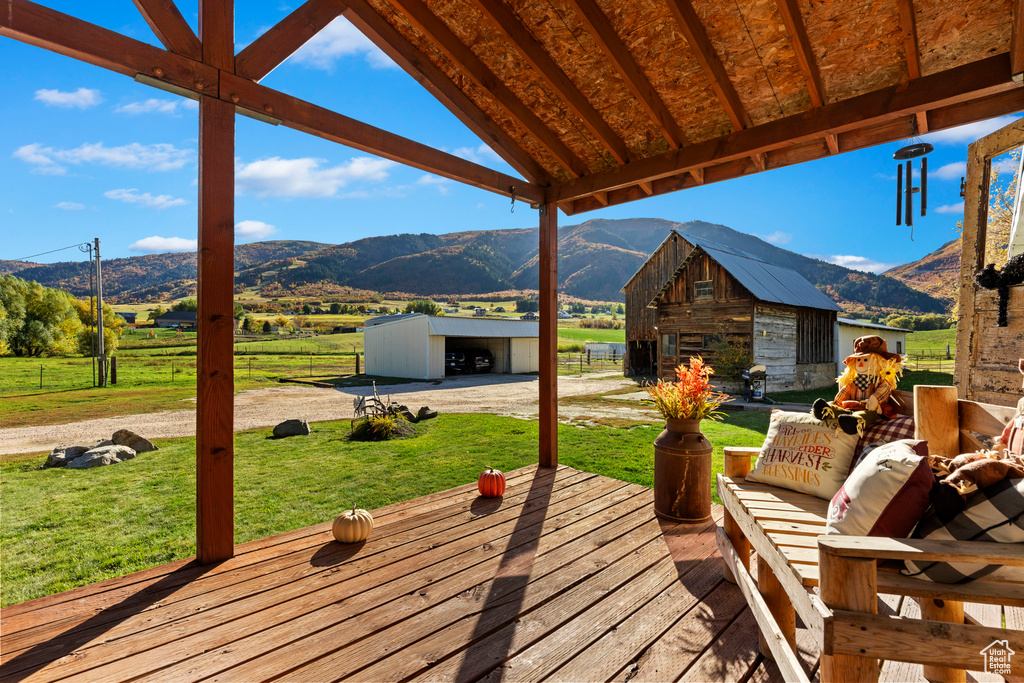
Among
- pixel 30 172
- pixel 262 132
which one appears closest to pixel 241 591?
pixel 262 132

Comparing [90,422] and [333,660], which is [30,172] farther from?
[333,660]

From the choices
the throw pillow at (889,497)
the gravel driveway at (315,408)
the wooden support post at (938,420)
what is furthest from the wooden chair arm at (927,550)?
the gravel driveway at (315,408)

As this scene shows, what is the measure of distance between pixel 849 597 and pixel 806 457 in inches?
45.1

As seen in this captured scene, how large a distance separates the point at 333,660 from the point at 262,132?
279cm

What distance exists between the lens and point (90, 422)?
8.56 metres

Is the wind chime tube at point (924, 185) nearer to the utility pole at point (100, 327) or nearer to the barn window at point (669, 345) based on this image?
the utility pole at point (100, 327)

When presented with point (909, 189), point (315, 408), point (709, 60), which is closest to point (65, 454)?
point (315, 408)

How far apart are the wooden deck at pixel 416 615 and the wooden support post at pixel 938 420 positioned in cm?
123

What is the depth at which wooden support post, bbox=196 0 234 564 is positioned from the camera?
2461 millimetres

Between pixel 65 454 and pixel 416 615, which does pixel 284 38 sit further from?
pixel 65 454

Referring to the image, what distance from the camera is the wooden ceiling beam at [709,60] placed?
2479mm

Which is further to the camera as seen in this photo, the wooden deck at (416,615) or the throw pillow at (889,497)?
the wooden deck at (416,615)

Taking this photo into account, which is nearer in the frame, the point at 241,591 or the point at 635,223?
the point at 241,591

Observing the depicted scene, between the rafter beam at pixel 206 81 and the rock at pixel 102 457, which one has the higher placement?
the rafter beam at pixel 206 81
